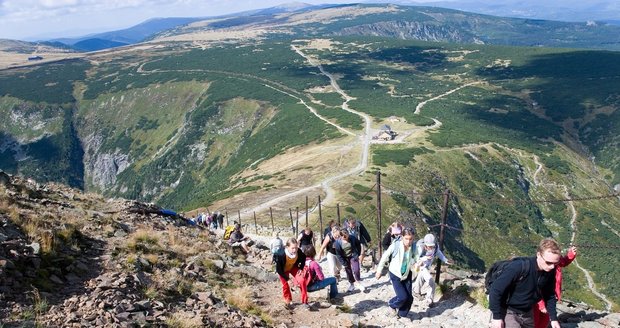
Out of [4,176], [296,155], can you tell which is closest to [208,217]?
[4,176]

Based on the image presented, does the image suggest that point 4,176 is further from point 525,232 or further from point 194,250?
point 525,232

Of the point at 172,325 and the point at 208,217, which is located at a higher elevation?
the point at 172,325

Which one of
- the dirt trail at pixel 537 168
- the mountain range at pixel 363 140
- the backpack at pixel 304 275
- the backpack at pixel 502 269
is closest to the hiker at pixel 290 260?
the backpack at pixel 304 275

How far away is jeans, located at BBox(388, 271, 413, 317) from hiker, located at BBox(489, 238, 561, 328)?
A: 11.1ft

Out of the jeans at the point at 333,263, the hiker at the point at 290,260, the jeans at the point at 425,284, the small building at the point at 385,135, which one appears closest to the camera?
the hiker at the point at 290,260

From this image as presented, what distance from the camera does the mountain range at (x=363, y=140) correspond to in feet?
165

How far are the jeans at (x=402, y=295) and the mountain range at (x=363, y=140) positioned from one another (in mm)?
3024

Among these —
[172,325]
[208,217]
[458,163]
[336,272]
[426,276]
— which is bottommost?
[458,163]

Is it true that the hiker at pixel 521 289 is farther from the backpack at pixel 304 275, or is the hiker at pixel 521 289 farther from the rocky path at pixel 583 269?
the rocky path at pixel 583 269

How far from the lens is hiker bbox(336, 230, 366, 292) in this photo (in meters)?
13.0

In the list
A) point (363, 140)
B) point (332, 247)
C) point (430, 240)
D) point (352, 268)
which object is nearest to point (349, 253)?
point (332, 247)

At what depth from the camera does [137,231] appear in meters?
14.9

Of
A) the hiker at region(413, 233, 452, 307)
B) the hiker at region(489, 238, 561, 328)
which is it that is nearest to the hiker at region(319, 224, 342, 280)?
the hiker at region(413, 233, 452, 307)

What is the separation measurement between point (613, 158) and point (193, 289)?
108144 millimetres
